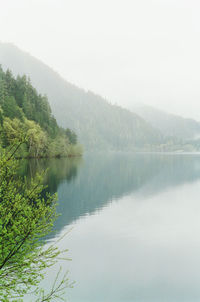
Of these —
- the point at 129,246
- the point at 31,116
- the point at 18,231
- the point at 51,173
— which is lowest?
the point at 129,246

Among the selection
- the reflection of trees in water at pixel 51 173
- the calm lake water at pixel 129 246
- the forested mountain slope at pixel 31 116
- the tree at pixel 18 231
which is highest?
the forested mountain slope at pixel 31 116

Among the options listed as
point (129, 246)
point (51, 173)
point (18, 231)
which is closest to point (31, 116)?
point (51, 173)

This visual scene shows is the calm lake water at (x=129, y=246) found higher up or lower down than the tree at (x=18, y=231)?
lower down

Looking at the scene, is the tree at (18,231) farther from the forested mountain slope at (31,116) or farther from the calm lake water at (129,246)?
the forested mountain slope at (31,116)

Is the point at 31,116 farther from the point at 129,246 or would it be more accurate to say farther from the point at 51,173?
the point at 129,246

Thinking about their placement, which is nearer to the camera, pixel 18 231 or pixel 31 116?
pixel 18 231

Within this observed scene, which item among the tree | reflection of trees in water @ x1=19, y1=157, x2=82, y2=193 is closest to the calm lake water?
reflection of trees in water @ x1=19, y1=157, x2=82, y2=193

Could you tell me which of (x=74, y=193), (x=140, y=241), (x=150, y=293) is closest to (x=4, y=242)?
(x=150, y=293)

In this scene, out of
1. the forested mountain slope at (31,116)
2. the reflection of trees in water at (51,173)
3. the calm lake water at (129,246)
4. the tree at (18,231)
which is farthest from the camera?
the forested mountain slope at (31,116)

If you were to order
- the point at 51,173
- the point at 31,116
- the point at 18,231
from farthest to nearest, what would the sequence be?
the point at 31,116 < the point at 51,173 < the point at 18,231

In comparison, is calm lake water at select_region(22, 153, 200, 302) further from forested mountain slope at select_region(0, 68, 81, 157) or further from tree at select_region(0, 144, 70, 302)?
forested mountain slope at select_region(0, 68, 81, 157)

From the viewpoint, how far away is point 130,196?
4578 cm

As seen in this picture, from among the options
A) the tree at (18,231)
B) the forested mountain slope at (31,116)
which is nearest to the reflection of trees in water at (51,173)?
the tree at (18,231)

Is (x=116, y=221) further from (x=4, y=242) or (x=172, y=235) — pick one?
(x=4, y=242)
